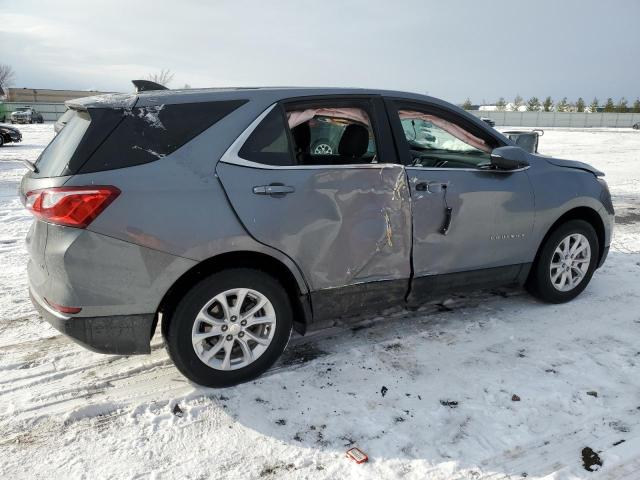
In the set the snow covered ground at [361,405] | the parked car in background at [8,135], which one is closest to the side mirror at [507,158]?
the snow covered ground at [361,405]

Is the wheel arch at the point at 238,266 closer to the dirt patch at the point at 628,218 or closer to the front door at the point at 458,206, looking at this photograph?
the front door at the point at 458,206

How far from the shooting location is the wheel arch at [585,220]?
13.6ft

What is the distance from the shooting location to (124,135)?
267 centimetres

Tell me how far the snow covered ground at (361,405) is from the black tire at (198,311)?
3.9 inches

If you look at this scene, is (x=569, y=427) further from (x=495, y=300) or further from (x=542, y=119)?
(x=542, y=119)

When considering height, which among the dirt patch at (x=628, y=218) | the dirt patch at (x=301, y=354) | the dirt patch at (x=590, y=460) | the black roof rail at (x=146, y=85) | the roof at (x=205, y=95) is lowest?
the dirt patch at (x=590, y=460)

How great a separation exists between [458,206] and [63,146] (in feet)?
8.28

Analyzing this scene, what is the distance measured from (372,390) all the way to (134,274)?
59.6 inches

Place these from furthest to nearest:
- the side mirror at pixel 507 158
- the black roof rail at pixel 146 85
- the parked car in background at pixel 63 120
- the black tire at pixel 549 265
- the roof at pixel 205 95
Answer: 1. the black tire at pixel 549 265
2. the side mirror at pixel 507 158
3. the black roof rail at pixel 146 85
4. the parked car in background at pixel 63 120
5. the roof at pixel 205 95

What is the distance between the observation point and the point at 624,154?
18.4 meters

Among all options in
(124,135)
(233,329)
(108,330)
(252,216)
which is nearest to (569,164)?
(252,216)

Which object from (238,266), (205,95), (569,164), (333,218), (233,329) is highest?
(205,95)

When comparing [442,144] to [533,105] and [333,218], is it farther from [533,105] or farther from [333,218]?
[533,105]

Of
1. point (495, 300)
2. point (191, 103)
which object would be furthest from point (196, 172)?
point (495, 300)
